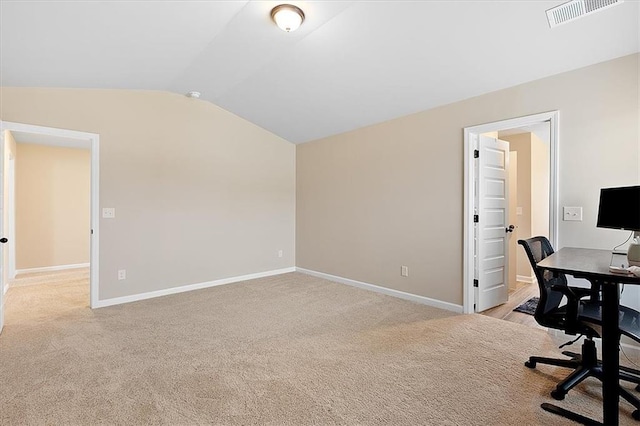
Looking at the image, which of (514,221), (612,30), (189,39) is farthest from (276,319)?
(514,221)

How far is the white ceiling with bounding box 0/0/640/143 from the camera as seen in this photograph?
7.74ft

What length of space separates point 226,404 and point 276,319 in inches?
58.1

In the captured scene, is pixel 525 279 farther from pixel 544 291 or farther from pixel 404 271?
pixel 544 291

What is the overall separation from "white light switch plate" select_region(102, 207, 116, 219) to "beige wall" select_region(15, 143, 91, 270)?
310 cm

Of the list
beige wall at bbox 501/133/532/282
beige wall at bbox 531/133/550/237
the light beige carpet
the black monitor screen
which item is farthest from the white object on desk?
beige wall at bbox 531/133/550/237

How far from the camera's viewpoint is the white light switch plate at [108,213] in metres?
3.87

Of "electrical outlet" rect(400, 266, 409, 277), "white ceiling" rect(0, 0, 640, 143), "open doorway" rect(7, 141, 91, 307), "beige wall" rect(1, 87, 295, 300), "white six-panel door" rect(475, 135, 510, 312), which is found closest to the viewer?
"white ceiling" rect(0, 0, 640, 143)

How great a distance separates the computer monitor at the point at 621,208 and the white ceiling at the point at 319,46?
1.22 metres

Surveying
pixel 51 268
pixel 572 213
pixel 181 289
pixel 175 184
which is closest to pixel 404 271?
pixel 572 213

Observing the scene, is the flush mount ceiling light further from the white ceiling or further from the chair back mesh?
the chair back mesh

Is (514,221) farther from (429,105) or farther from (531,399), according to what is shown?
(531,399)

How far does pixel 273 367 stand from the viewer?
7.74ft

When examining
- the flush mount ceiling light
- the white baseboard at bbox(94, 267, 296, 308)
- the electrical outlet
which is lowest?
the white baseboard at bbox(94, 267, 296, 308)

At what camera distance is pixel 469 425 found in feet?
5.65
